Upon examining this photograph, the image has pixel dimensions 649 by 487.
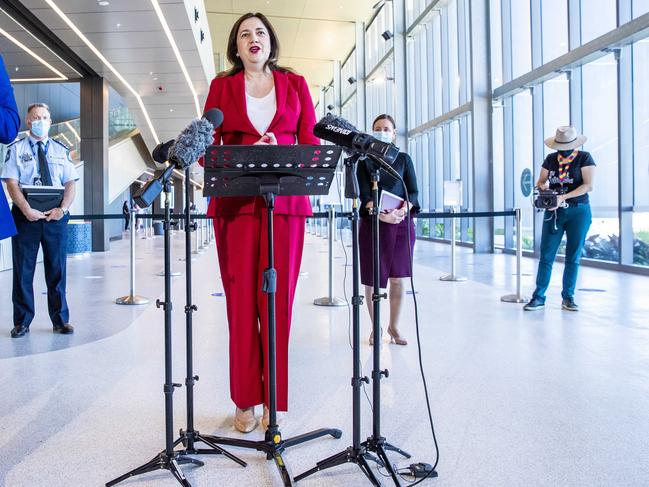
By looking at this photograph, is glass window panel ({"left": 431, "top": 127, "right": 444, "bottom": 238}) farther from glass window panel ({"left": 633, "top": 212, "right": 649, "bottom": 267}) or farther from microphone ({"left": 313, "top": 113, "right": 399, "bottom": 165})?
microphone ({"left": 313, "top": 113, "right": 399, "bottom": 165})

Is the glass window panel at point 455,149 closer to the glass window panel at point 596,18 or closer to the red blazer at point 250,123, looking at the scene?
the glass window panel at point 596,18

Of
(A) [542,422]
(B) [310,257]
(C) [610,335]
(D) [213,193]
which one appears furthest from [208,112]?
(B) [310,257]

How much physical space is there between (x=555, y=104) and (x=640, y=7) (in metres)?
2.78

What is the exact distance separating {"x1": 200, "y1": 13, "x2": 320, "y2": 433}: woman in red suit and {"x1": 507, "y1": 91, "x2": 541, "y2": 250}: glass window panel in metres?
9.45

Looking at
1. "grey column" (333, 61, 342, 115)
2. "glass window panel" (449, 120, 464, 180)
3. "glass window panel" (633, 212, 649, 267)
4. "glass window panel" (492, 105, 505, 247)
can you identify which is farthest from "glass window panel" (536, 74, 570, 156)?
"grey column" (333, 61, 342, 115)

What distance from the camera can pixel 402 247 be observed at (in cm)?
373

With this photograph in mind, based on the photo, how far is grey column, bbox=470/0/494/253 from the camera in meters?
11.6

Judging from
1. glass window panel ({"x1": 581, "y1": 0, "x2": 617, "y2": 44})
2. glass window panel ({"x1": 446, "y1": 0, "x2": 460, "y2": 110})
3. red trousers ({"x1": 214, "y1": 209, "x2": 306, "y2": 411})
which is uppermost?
glass window panel ({"x1": 446, "y1": 0, "x2": 460, "y2": 110})

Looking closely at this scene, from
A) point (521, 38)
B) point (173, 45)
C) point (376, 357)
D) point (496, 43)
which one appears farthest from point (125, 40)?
point (376, 357)

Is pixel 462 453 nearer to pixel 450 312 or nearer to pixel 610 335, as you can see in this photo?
pixel 610 335

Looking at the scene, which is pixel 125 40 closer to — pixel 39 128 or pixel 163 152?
pixel 39 128

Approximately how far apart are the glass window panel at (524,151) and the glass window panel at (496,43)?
0.67 meters

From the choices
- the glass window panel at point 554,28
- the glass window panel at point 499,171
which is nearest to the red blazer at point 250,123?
the glass window panel at point 554,28

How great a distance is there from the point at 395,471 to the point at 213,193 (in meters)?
1.14
